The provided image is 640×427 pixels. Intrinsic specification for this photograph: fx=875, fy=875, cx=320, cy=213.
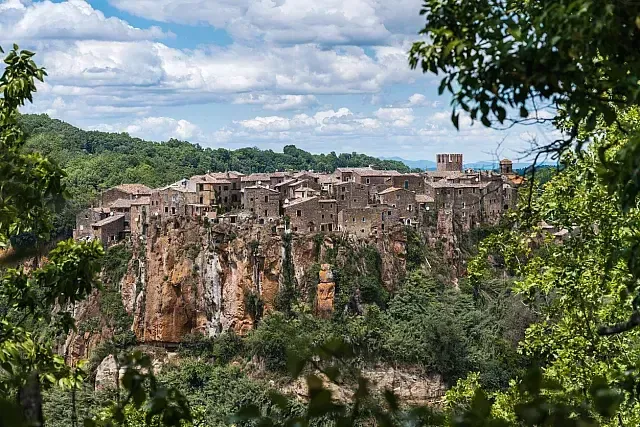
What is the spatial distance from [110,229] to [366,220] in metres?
12.1

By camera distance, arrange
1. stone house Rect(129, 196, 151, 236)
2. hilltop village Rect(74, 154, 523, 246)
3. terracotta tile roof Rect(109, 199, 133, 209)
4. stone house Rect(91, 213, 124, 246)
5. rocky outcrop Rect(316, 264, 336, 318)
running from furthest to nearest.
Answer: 1. terracotta tile roof Rect(109, 199, 133, 209)
2. stone house Rect(129, 196, 151, 236)
3. stone house Rect(91, 213, 124, 246)
4. hilltop village Rect(74, 154, 523, 246)
5. rocky outcrop Rect(316, 264, 336, 318)

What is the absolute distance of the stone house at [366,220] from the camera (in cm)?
3784

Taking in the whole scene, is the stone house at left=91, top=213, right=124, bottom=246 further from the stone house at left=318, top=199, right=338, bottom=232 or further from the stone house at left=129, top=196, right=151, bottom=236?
the stone house at left=318, top=199, right=338, bottom=232

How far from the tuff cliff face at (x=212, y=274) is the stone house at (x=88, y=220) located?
6.12m

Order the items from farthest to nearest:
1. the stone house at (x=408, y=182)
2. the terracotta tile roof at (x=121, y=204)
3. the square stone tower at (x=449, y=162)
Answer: the square stone tower at (x=449, y=162), the stone house at (x=408, y=182), the terracotta tile roof at (x=121, y=204)

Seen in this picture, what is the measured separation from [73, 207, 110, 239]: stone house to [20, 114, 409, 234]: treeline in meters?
2.76

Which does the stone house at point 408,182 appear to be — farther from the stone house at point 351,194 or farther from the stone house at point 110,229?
the stone house at point 110,229

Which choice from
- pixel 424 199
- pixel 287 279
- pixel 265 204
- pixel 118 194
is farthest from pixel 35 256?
pixel 118 194

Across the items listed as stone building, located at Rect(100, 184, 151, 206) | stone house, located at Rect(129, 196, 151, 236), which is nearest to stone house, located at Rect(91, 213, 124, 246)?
stone house, located at Rect(129, 196, 151, 236)

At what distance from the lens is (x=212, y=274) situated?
36.9m

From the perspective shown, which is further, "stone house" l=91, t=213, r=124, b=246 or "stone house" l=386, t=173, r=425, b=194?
"stone house" l=386, t=173, r=425, b=194

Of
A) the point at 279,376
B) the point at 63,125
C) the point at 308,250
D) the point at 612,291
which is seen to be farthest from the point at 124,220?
the point at 63,125

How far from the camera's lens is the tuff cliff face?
36.6m

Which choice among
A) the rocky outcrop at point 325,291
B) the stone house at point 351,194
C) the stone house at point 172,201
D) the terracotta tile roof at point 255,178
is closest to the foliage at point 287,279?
the rocky outcrop at point 325,291
